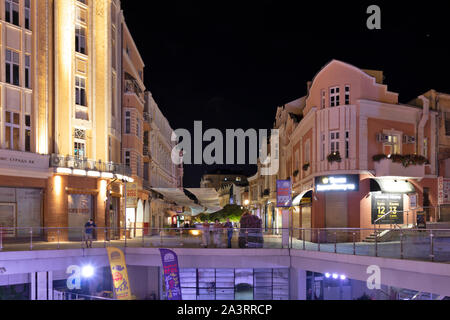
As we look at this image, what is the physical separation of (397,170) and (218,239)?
13026mm

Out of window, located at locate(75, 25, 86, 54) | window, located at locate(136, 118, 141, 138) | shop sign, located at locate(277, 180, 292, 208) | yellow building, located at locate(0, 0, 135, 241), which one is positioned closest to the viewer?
shop sign, located at locate(277, 180, 292, 208)

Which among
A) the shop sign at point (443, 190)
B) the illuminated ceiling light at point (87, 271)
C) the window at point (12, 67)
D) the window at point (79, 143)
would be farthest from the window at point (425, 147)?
the window at point (12, 67)

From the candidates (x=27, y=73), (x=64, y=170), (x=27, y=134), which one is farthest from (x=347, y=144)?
(x=27, y=73)

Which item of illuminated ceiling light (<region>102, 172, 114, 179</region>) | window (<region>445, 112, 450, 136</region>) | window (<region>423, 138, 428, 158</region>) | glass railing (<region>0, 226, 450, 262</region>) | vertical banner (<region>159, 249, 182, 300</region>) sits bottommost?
vertical banner (<region>159, 249, 182, 300</region>)

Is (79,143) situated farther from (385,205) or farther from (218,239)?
(385,205)

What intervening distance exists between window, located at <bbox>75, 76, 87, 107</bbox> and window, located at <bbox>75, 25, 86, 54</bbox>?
6.37 ft

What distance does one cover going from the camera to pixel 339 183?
26.7 metres

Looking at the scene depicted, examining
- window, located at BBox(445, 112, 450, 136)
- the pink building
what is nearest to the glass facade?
the pink building

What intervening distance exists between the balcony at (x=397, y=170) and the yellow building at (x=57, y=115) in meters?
17.4

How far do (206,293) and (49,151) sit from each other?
12.9 metres

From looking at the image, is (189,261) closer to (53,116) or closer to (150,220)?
(53,116)

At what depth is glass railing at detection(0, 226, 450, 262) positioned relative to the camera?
15.2 metres

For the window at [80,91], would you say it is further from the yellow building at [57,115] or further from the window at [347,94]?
the window at [347,94]

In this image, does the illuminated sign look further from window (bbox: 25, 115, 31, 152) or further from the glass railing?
window (bbox: 25, 115, 31, 152)
